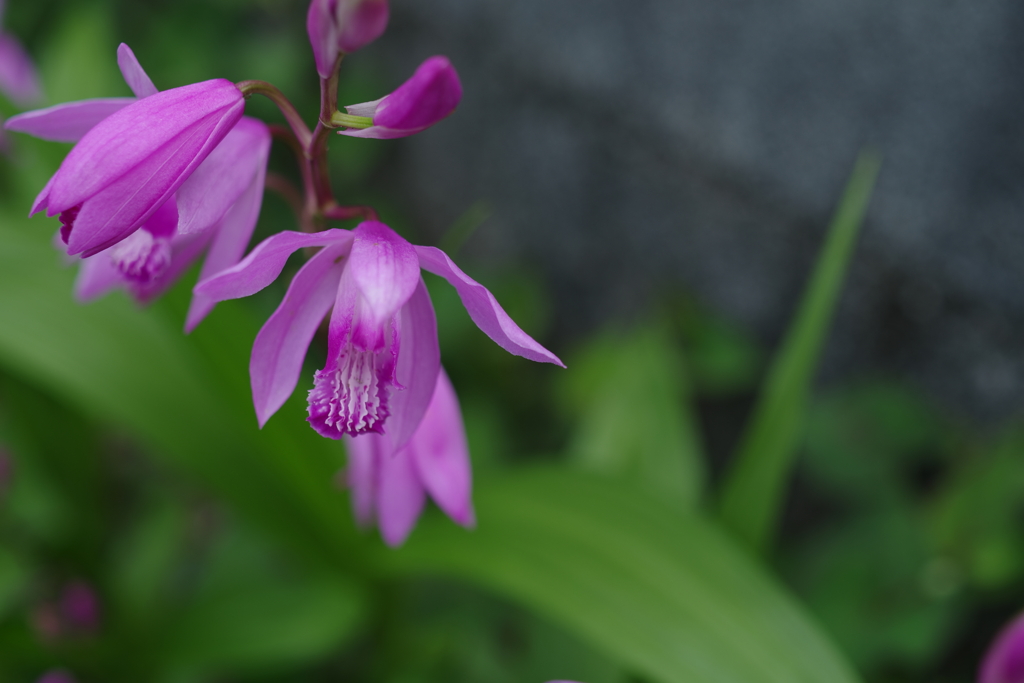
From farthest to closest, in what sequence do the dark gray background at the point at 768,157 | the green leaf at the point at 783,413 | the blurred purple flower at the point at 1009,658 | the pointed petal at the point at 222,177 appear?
the dark gray background at the point at 768,157 → the green leaf at the point at 783,413 → the blurred purple flower at the point at 1009,658 → the pointed petal at the point at 222,177

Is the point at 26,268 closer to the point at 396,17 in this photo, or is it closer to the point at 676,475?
the point at 676,475

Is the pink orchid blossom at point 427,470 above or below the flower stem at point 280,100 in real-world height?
below

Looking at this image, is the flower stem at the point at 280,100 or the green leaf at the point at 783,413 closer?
the flower stem at the point at 280,100

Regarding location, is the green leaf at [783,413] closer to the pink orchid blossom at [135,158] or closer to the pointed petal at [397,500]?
the pointed petal at [397,500]

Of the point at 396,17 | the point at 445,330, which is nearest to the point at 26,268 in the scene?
the point at 445,330

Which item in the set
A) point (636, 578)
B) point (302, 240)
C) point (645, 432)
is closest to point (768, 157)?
point (645, 432)

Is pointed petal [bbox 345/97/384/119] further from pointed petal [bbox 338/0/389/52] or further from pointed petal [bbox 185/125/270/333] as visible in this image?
pointed petal [bbox 185/125/270/333]

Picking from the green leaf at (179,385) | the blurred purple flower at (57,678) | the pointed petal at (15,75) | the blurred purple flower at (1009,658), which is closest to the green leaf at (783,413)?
the blurred purple flower at (1009,658)

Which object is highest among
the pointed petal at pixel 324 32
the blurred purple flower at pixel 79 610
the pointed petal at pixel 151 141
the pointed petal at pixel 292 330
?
the pointed petal at pixel 324 32
